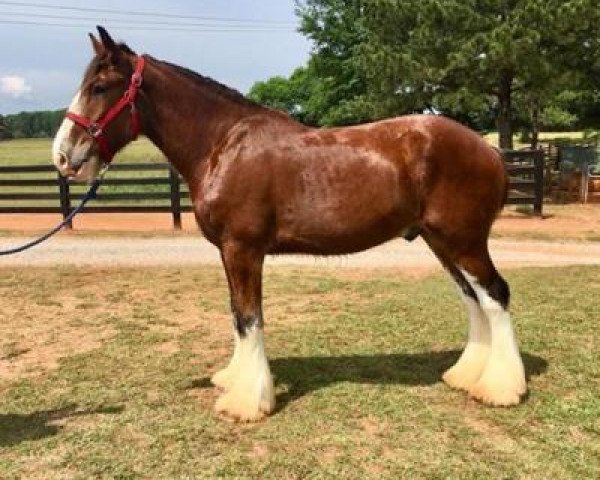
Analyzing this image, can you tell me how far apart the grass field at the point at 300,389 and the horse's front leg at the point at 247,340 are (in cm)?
12

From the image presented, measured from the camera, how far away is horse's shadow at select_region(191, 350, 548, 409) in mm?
4969

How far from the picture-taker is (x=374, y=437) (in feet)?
13.3

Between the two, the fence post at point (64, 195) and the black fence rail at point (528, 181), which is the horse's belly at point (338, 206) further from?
the black fence rail at point (528, 181)

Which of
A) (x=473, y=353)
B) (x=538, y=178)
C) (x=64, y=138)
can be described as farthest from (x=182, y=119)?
(x=538, y=178)

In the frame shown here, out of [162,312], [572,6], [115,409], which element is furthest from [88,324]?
[572,6]

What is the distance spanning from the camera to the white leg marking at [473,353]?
4805 millimetres

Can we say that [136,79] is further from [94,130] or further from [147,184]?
[147,184]

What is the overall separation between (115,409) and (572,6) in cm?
1503

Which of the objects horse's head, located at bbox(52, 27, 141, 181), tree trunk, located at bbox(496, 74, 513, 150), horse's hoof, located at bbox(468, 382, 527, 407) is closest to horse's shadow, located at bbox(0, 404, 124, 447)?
horse's head, located at bbox(52, 27, 141, 181)

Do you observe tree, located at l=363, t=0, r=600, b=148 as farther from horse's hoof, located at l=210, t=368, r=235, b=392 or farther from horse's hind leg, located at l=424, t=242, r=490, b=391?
horse's hoof, located at l=210, t=368, r=235, b=392

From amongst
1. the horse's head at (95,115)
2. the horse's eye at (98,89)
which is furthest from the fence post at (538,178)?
the horse's eye at (98,89)

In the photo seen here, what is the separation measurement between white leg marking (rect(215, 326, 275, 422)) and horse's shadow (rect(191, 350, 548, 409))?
0.29m

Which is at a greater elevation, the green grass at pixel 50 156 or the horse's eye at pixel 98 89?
the horse's eye at pixel 98 89

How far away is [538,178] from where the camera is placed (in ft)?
51.1
